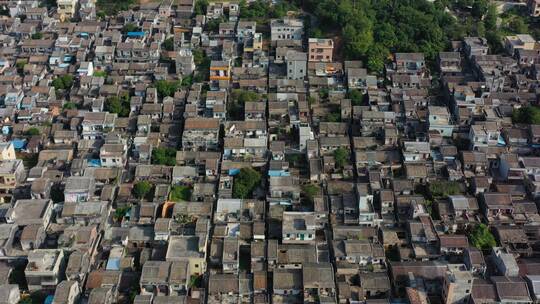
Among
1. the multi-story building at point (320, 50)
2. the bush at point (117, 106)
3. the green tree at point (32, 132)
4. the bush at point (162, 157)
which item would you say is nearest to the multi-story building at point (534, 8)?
the multi-story building at point (320, 50)

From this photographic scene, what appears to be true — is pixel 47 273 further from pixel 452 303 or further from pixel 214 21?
pixel 214 21

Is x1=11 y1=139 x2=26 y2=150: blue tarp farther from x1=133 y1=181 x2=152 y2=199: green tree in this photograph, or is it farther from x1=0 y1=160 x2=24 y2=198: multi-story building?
x1=133 y1=181 x2=152 y2=199: green tree

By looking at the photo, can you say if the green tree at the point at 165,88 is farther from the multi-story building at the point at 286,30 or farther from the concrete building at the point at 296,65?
the multi-story building at the point at 286,30

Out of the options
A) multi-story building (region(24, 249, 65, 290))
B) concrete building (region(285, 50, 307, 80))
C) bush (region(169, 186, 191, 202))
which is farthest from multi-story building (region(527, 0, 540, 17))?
multi-story building (region(24, 249, 65, 290))

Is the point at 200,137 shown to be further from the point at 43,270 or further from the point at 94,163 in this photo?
the point at 43,270

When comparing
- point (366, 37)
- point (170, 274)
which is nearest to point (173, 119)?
point (170, 274)

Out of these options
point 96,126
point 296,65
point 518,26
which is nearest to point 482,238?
point 296,65

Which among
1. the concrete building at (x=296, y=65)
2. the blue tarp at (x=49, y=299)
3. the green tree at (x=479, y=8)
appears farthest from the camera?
the green tree at (x=479, y=8)
